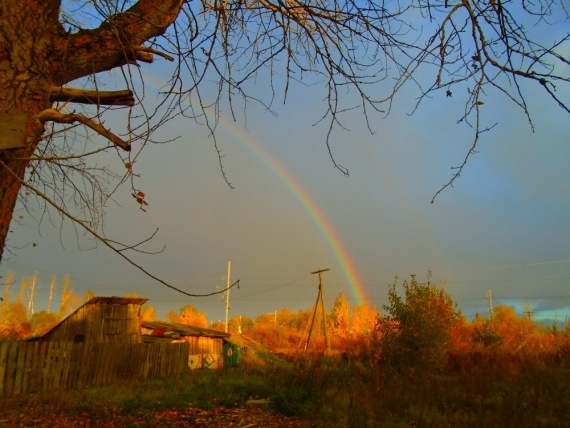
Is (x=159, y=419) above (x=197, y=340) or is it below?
below

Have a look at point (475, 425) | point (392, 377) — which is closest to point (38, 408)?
point (475, 425)

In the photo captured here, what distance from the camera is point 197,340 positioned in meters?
33.5

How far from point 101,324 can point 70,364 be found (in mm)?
8008

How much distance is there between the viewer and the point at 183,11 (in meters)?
2.84

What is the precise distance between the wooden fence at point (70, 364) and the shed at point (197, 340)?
888cm

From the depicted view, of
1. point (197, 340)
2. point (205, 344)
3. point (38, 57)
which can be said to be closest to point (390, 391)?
point (38, 57)

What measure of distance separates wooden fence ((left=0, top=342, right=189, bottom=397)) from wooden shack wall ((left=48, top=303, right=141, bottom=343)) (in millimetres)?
3819

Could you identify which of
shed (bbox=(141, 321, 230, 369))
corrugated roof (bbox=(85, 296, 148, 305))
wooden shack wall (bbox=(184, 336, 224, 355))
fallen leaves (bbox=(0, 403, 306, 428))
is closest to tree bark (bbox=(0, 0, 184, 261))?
fallen leaves (bbox=(0, 403, 306, 428))

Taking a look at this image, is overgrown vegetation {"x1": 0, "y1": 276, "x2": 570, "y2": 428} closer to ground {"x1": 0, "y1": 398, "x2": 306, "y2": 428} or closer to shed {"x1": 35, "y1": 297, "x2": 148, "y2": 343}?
ground {"x1": 0, "y1": 398, "x2": 306, "y2": 428}

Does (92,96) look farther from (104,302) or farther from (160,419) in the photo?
(104,302)

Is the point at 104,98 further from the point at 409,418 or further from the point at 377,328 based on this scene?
the point at 377,328

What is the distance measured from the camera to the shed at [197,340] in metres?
30.8

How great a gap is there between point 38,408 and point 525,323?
47.8 meters

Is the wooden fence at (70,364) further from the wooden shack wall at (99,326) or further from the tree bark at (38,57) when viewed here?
the tree bark at (38,57)
